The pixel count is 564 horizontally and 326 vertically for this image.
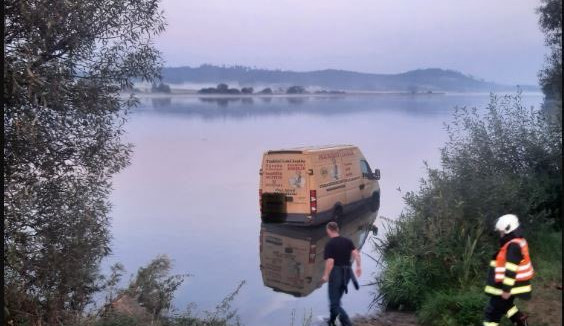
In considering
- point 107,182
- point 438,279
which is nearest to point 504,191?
point 438,279

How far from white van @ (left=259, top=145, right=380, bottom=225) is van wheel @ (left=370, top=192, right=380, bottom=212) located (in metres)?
2.76

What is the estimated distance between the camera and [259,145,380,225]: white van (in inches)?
792

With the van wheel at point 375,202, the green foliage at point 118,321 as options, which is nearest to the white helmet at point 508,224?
the green foliage at point 118,321

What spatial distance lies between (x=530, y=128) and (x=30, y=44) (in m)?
14.9

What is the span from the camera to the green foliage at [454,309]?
10406 mm

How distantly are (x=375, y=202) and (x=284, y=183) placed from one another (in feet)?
22.8

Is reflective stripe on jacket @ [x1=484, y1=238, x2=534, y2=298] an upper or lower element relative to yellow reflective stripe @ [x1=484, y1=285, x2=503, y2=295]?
upper

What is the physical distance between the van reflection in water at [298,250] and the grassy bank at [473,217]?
2.43m

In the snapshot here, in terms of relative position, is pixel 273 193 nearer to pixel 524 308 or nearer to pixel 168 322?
pixel 168 322

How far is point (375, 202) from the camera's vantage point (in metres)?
26.0

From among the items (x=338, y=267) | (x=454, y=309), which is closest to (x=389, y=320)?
(x=454, y=309)

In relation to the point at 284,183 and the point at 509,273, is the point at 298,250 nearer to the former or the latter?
the point at 284,183

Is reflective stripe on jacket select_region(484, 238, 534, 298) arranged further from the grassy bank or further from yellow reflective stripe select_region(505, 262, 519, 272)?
the grassy bank

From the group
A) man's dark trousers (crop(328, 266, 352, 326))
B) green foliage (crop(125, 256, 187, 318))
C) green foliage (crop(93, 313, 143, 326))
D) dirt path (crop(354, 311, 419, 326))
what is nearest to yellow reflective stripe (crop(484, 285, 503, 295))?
man's dark trousers (crop(328, 266, 352, 326))
